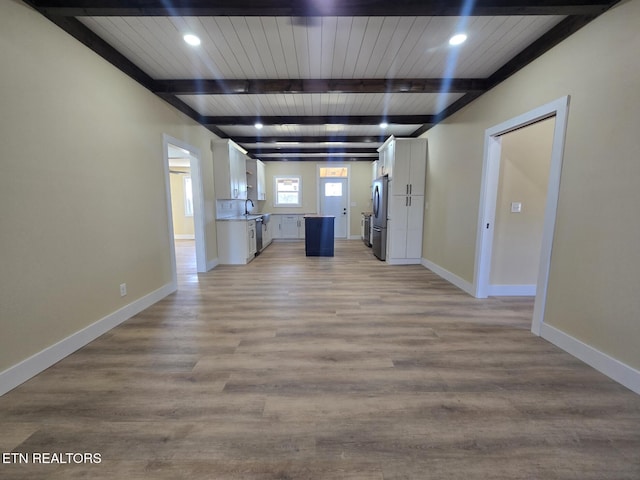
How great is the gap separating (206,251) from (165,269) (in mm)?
1301

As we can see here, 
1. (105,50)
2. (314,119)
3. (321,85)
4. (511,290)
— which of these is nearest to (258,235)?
(314,119)

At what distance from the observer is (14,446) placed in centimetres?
133

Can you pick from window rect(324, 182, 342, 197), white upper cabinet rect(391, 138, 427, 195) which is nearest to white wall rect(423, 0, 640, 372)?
white upper cabinet rect(391, 138, 427, 195)

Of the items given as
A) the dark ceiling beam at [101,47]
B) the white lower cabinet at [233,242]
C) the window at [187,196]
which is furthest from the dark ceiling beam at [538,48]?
the window at [187,196]

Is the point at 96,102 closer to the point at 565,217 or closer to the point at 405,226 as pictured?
the point at 565,217

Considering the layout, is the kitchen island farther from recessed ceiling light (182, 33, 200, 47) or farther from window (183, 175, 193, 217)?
window (183, 175, 193, 217)

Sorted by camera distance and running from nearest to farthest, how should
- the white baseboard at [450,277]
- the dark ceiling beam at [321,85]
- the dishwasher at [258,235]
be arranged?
1. the dark ceiling beam at [321,85]
2. the white baseboard at [450,277]
3. the dishwasher at [258,235]

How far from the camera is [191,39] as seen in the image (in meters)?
2.38

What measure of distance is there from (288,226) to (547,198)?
22.4ft

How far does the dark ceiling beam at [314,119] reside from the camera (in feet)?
14.8

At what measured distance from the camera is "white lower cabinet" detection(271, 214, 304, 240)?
27.5 feet

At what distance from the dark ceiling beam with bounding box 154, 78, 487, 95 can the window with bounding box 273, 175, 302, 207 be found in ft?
16.9

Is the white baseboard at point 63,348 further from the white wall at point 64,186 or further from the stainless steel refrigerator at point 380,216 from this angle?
the stainless steel refrigerator at point 380,216

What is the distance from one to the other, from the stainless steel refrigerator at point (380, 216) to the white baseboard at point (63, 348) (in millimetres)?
4223
